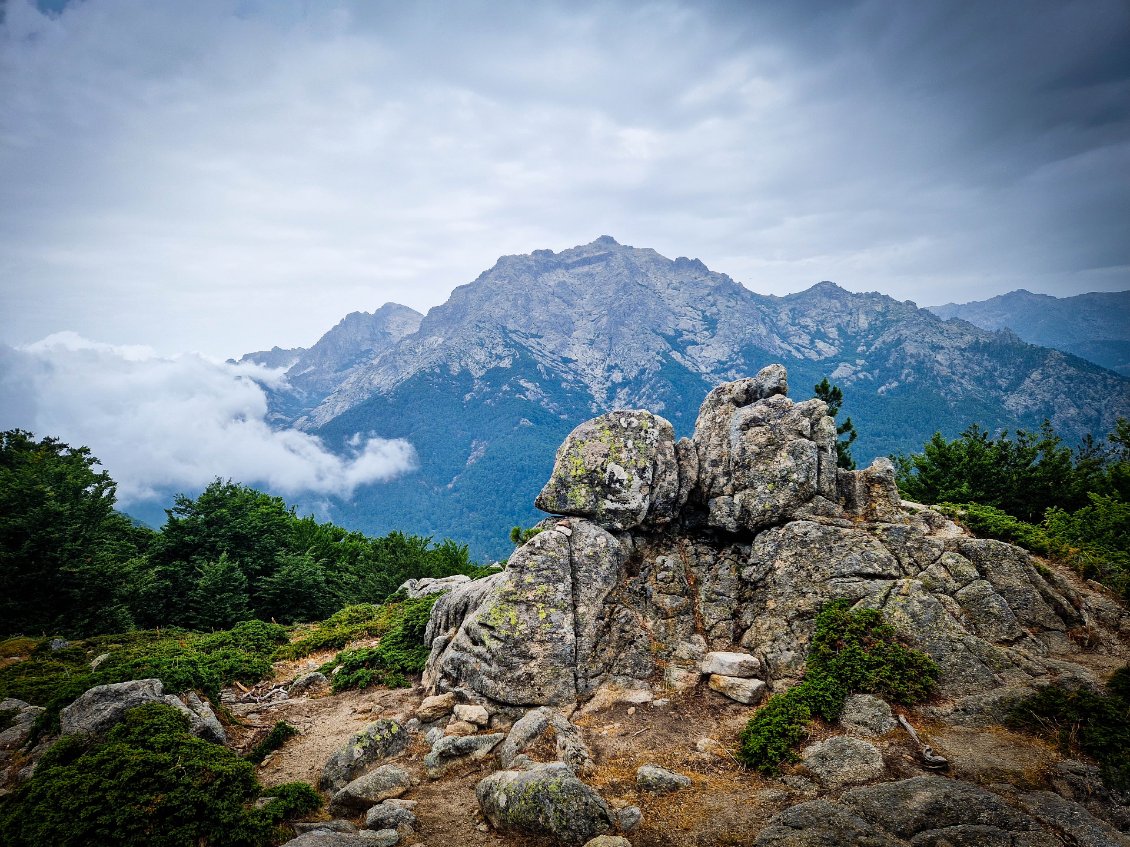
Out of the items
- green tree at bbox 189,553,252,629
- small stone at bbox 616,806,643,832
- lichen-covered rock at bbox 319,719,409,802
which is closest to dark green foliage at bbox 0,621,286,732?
green tree at bbox 189,553,252,629

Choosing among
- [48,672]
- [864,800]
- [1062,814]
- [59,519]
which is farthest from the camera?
[59,519]

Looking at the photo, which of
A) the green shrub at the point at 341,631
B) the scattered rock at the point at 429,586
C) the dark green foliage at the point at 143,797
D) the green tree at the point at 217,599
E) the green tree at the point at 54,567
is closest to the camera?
the dark green foliage at the point at 143,797

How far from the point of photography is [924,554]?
15.1 meters

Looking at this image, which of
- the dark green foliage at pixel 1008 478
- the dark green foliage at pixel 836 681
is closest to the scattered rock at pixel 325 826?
the dark green foliage at pixel 836 681

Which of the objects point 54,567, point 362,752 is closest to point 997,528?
point 362,752

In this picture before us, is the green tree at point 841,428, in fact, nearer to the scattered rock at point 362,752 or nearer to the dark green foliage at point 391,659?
the dark green foliage at point 391,659

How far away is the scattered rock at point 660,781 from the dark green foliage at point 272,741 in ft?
33.2

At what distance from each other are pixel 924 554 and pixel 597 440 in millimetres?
10907

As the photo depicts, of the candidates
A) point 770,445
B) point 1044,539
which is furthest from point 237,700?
point 1044,539

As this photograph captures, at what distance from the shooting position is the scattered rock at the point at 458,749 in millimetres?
12281

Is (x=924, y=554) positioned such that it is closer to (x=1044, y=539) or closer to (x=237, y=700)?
(x=1044, y=539)

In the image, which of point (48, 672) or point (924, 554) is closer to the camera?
point (924, 554)

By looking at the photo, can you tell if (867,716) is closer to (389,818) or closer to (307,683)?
(389,818)

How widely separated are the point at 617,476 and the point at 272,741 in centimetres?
1288
